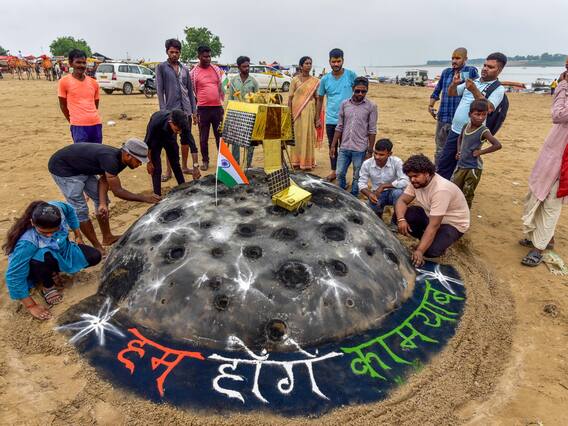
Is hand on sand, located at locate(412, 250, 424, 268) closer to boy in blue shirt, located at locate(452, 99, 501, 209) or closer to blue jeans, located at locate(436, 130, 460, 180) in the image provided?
boy in blue shirt, located at locate(452, 99, 501, 209)

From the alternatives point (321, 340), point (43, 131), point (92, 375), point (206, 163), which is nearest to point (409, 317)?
point (321, 340)

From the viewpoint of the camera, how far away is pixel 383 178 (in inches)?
211

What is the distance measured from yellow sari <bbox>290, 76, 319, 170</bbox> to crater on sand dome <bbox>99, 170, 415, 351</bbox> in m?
3.47

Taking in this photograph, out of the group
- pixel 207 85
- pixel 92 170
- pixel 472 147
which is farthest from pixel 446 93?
pixel 92 170

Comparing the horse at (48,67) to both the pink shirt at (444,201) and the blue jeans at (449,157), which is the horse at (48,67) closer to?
the blue jeans at (449,157)

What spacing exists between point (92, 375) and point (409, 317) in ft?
8.90

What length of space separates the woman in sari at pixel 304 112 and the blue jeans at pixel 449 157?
2590 mm

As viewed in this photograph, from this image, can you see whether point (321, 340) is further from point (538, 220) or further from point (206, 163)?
point (206, 163)

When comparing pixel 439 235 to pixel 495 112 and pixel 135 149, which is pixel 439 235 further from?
pixel 135 149

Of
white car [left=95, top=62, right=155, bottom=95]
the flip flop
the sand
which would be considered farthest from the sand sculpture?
white car [left=95, top=62, right=155, bottom=95]

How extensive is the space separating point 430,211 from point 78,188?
4.07 metres

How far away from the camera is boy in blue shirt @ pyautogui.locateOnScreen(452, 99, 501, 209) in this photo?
4746mm

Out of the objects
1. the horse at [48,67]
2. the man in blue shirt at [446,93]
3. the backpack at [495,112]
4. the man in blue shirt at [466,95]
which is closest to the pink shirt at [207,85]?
the man in blue shirt at [446,93]

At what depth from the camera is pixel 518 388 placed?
291cm
